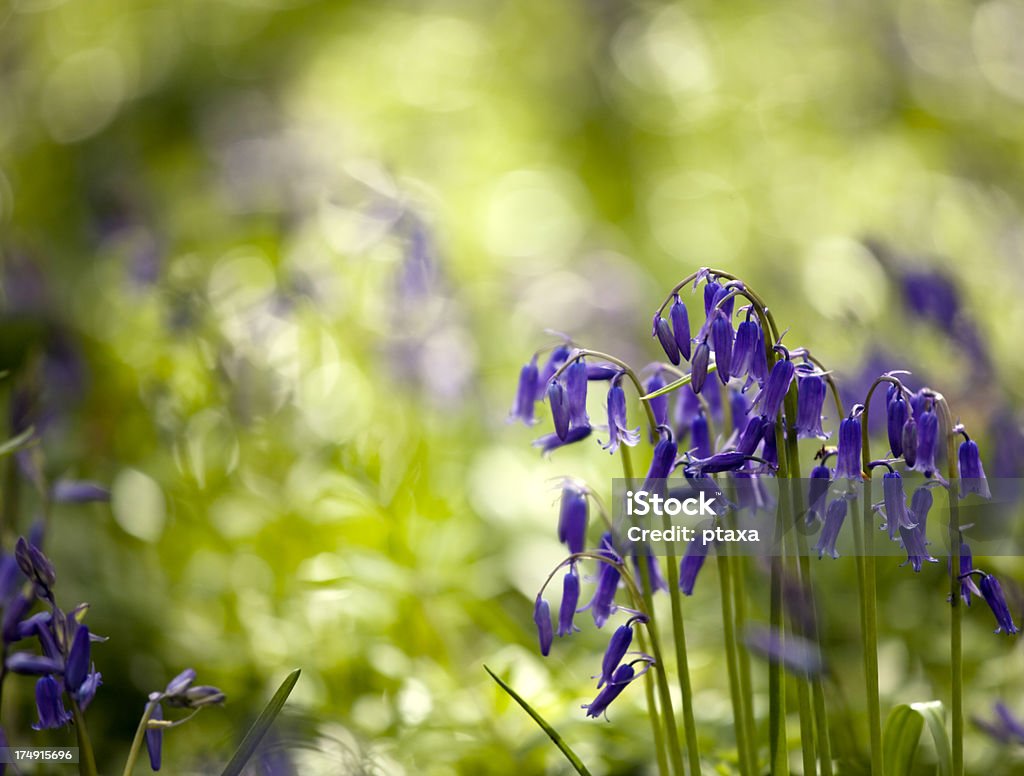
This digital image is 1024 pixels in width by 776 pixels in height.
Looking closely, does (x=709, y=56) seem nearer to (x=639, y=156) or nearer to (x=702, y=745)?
(x=639, y=156)

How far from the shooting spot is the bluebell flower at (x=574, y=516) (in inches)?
52.9

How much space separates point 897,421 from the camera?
42.8 inches

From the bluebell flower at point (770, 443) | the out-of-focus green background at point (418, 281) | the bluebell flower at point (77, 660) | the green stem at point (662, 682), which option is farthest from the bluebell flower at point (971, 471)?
the bluebell flower at point (77, 660)

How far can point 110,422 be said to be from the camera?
3.04 m

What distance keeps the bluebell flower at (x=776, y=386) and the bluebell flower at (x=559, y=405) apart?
29cm

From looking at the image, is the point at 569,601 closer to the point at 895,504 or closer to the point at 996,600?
the point at 895,504

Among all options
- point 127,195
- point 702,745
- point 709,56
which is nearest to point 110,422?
point 127,195

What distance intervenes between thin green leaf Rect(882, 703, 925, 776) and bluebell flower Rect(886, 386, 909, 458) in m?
0.45

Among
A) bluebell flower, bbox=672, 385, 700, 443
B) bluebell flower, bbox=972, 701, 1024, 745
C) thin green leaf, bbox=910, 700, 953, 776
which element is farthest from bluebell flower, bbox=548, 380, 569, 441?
bluebell flower, bbox=972, 701, 1024, 745

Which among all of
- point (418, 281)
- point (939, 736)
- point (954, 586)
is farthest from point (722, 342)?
point (418, 281)

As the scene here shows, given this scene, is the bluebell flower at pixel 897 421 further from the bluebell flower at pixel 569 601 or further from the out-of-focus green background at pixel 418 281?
the out-of-focus green background at pixel 418 281

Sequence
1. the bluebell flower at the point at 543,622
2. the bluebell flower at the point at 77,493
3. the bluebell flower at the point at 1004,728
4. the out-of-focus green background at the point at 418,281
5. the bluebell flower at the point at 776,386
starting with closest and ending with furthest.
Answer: the bluebell flower at the point at 776,386 → the bluebell flower at the point at 543,622 → the bluebell flower at the point at 1004,728 → the bluebell flower at the point at 77,493 → the out-of-focus green background at the point at 418,281

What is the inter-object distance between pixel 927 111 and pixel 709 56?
1605 millimetres

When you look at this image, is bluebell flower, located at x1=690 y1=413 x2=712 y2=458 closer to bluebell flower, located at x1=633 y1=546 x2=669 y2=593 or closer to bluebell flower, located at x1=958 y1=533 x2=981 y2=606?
bluebell flower, located at x1=633 y1=546 x2=669 y2=593
